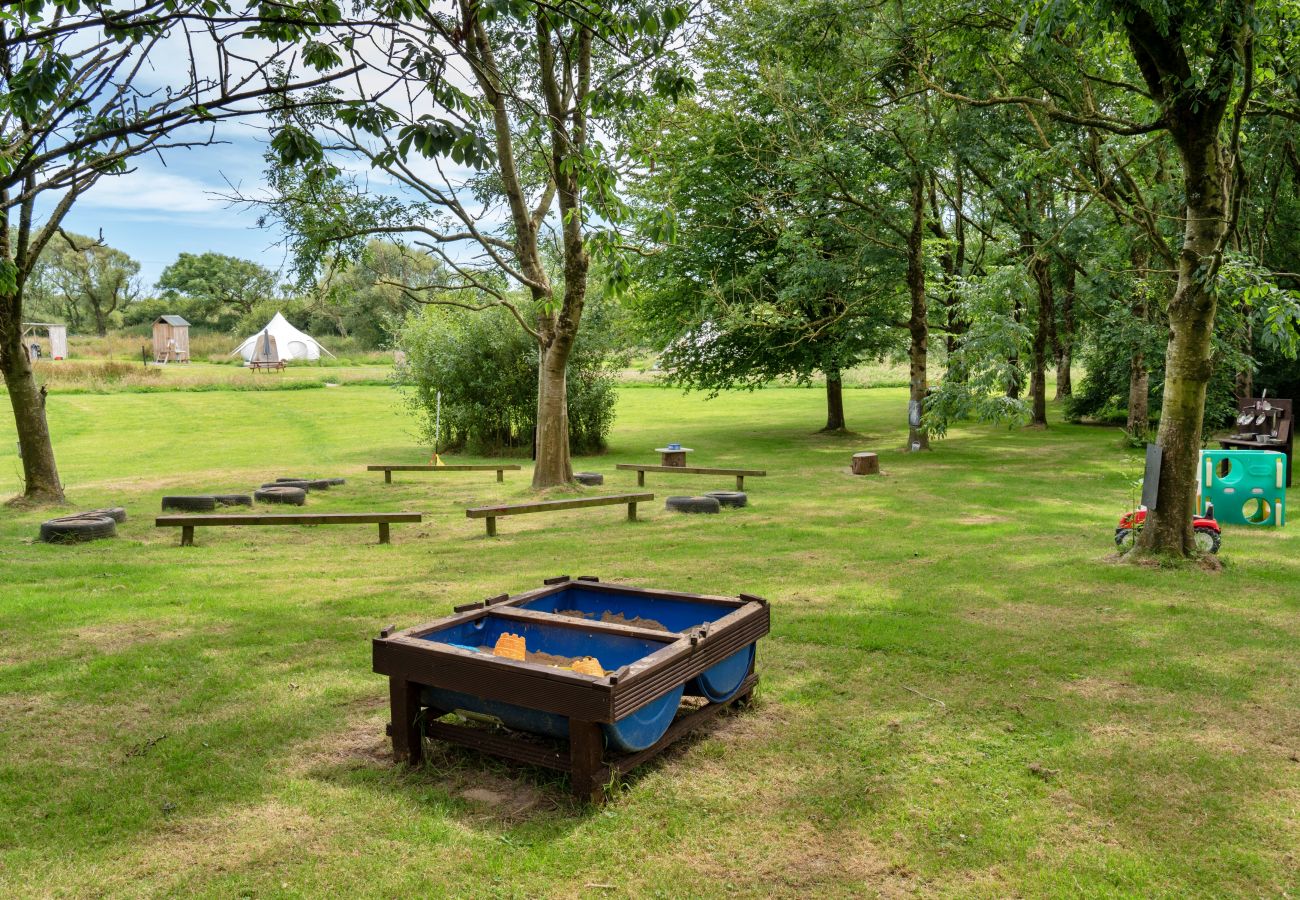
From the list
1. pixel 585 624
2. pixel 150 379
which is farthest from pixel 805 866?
pixel 150 379

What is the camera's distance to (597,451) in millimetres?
24312

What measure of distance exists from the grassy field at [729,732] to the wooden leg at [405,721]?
99 millimetres

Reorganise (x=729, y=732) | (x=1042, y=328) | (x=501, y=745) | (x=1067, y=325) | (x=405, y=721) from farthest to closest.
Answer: (x=1067, y=325) < (x=1042, y=328) < (x=729, y=732) < (x=405, y=721) < (x=501, y=745)

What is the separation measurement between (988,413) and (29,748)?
18.1m

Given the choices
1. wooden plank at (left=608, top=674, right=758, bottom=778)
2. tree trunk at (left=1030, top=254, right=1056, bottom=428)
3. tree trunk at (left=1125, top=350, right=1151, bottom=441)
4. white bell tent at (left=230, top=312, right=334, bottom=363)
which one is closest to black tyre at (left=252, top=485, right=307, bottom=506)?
wooden plank at (left=608, top=674, right=758, bottom=778)

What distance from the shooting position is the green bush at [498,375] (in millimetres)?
22875

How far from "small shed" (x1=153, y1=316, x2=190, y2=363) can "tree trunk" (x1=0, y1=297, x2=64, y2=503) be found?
5128 centimetres

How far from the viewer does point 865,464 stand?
59.1ft

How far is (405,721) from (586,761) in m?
1.05

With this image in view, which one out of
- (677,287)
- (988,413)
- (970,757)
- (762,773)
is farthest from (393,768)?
(677,287)

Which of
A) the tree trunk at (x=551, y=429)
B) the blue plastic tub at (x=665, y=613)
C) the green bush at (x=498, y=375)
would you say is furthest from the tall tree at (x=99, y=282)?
the blue plastic tub at (x=665, y=613)

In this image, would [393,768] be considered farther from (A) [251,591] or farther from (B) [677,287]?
(B) [677,287]

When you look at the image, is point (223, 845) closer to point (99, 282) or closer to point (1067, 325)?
point (1067, 325)

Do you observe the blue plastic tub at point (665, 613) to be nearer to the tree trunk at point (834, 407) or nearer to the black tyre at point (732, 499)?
the black tyre at point (732, 499)
